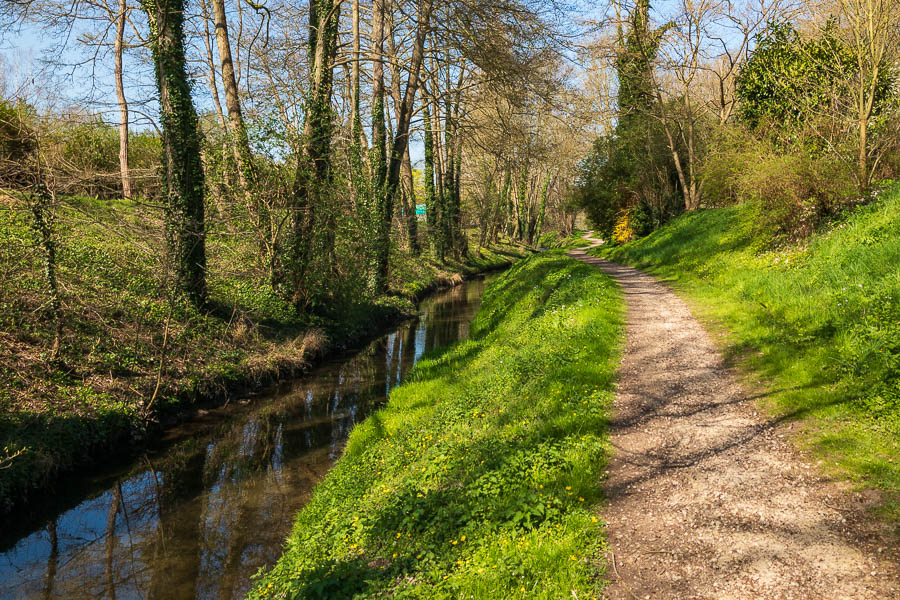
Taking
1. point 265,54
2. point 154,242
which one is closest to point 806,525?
point 154,242

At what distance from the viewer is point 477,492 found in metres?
5.34

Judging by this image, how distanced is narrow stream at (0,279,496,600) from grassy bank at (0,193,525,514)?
2.16ft

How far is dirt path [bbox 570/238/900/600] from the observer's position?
3.76 meters

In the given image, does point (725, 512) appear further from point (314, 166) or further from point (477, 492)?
point (314, 166)

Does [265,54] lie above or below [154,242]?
above

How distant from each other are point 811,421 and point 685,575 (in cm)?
296

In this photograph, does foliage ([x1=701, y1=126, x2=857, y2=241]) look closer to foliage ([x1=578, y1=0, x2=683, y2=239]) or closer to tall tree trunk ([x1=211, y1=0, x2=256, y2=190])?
tall tree trunk ([x1=211, y1=0, x2=256, y2=190])

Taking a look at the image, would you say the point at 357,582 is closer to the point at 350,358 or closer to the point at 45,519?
the point at 45,519

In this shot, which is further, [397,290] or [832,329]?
[397,290]

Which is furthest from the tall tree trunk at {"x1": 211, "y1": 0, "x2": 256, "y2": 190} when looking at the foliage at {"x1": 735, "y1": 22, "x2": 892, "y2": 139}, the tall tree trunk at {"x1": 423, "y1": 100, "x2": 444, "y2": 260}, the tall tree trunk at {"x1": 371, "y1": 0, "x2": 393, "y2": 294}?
the tall tree trunk at {"x1": 423, "y1": 100, "x2": 444, "y2": 260}

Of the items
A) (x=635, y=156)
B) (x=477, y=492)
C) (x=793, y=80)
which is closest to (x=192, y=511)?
(x=477, y=492)

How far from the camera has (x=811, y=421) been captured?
578 centimetres

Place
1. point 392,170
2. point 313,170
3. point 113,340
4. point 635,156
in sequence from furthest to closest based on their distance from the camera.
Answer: point 635,156, point 392,170, point 313,170, point 113,340

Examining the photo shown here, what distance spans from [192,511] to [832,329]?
955 centimetres
